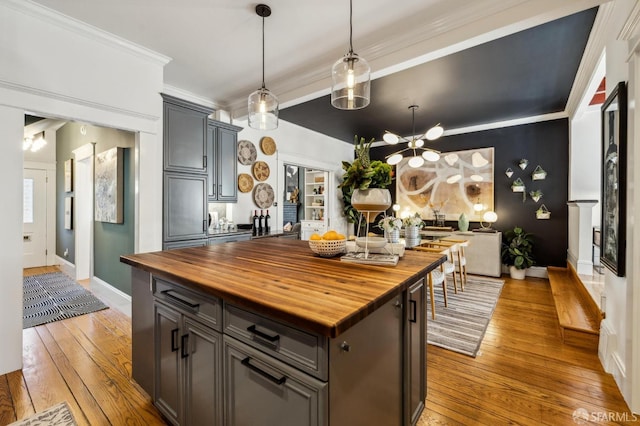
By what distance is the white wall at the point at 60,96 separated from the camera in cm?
222

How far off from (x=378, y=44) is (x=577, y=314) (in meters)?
3.30

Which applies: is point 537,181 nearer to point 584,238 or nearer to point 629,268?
point 584,238

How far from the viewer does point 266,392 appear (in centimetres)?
105

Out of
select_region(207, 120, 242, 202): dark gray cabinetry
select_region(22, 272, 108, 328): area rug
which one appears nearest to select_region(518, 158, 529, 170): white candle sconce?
select_region(207, 120, 242, 202): dark gray cabinetry

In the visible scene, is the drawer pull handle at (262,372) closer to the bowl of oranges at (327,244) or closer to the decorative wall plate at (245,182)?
the bowl of oranges at (327,244)

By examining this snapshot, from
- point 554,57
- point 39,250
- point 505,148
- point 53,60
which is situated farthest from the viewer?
point 39,250

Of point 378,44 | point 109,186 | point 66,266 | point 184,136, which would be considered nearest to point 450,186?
point 378,44

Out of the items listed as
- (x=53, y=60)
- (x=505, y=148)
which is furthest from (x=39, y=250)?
(x=505, y=148)

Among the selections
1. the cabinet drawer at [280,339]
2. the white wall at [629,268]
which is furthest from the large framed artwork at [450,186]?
the cabinet drawer at [280,339]

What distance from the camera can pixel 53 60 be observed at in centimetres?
246

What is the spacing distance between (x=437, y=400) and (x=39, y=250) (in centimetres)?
755

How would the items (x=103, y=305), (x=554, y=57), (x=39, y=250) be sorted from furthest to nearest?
(x=39, y=250), (x=103, y=305), (x=554, y=57)

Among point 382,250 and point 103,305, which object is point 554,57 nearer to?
point 382,250

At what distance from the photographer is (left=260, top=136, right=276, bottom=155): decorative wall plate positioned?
4.71 meters
